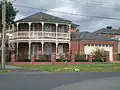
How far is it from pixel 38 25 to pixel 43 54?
20.4 ft

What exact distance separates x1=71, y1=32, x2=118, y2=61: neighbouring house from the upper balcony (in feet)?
22.3

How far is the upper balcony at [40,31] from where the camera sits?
56781mm

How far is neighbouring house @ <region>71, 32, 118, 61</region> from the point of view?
221 feet

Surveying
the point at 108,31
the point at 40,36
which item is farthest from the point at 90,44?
the point at 108,31

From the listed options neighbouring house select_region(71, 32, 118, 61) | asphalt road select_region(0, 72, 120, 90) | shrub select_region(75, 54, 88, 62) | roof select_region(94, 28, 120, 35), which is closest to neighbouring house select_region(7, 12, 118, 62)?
shrub select_region(75, 54, 88, 62)

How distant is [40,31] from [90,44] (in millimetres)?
15112

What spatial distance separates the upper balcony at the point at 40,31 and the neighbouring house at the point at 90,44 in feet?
22.3

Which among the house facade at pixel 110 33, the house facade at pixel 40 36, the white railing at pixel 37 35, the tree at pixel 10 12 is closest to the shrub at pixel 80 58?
the house facade at pixel 40 36

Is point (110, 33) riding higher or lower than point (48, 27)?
higher

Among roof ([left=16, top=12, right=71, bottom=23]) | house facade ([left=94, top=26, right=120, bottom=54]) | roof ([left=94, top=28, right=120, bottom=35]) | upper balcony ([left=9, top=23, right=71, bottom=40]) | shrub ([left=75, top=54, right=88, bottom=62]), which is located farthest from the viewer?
roof ([left=94, top=28, right=120, bottom=35])

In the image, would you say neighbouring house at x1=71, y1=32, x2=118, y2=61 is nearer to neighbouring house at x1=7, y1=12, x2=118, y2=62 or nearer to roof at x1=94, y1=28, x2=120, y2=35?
neighbouring house at x1=7, y1=12, x2=118, y2=62

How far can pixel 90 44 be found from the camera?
68.1 m

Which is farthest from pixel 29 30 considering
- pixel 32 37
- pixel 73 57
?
pixel 73 57

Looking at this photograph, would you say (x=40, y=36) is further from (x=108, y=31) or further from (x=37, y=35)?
(x=108, y=31)
